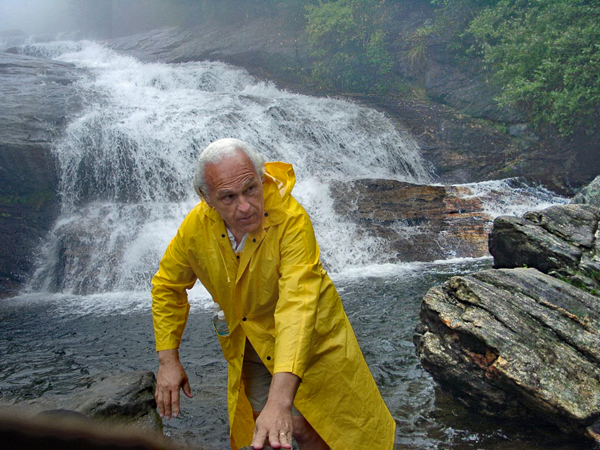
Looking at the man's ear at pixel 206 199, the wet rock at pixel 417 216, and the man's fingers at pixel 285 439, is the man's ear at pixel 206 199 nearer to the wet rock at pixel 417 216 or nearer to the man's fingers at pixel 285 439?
the man's fingers at pixel 285 439

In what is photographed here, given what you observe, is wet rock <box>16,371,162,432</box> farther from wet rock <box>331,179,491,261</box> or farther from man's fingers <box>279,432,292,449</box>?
wet rock <box>331,179,491,261</box>

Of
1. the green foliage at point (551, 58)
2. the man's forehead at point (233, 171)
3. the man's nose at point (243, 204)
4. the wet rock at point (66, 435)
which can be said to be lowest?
the man's nose at point (243, 204)

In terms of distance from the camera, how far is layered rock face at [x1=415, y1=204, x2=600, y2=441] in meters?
3.69

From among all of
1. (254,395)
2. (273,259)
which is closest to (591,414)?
(254,395)

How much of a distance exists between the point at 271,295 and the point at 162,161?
1140 centimetres

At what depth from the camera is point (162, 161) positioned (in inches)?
517

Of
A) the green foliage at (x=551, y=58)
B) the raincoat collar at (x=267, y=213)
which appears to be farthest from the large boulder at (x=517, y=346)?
the green foliage at (x=551, y=58)

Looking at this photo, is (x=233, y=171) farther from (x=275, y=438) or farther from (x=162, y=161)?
(x=162, y=161)

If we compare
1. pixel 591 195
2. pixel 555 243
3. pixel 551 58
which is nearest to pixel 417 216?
pixel 591 195

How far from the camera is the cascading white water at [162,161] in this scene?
10898 millimetres

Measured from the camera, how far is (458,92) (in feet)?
58.2

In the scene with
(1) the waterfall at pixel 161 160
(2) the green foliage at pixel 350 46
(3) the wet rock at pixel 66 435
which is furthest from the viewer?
(2) the green foliage at pixel 350 46

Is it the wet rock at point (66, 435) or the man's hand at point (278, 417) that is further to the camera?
the man's hand at point (278, 417)

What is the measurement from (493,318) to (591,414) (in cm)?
100
